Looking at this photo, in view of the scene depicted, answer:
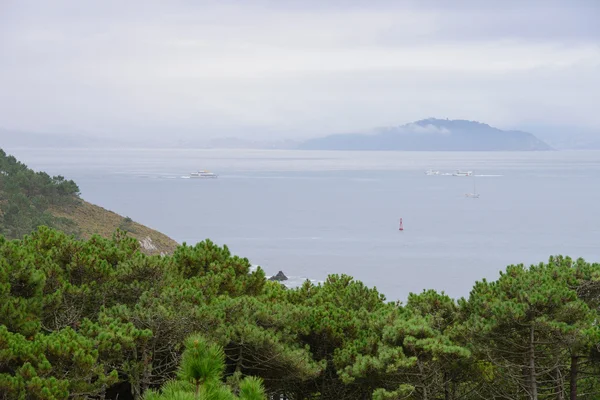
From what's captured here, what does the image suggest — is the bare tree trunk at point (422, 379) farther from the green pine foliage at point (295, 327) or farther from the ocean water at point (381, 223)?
the ocean water at point (381, 223)

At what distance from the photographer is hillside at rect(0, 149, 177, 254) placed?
41250mm

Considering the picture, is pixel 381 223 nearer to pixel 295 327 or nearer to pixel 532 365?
pixel 295 327

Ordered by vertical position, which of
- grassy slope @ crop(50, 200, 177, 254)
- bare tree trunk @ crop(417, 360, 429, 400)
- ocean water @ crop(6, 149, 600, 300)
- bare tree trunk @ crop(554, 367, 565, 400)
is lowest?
ocean water @ crop(6, 149, 600, 300)

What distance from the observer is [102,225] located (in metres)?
51.4

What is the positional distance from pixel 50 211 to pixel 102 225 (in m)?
3.73

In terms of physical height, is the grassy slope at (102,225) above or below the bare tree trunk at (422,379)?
below

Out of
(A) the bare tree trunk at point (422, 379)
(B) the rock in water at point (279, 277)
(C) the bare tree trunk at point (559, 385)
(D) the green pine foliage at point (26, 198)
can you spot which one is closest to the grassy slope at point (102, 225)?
(D) the green pine foliage at point (26, 198)

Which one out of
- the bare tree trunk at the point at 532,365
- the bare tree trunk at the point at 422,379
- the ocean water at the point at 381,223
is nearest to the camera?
the bare tree trunk at the point at 532,365

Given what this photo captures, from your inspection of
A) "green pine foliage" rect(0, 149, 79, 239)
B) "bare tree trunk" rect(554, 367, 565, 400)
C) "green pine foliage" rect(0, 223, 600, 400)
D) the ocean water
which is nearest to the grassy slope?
"green pine foliage" rect(0, 149, 79, 239)

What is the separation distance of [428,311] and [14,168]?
4465 centimetres

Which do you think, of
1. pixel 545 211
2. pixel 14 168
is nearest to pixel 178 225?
pixel 14 168

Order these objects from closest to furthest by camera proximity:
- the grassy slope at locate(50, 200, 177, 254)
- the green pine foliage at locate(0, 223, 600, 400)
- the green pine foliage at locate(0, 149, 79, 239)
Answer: the green pine foliage at locate(0, 223, 600, 400) < the green pine foliage at locate(0, 149, 79, 239) < the grassy slope at locate(50, 200, 177, 254)

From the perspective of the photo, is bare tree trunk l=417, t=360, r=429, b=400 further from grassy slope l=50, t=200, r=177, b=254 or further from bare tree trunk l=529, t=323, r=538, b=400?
grassy slope l=50, t=200, r=177, b=254

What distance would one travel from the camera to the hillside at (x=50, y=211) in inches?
1624
